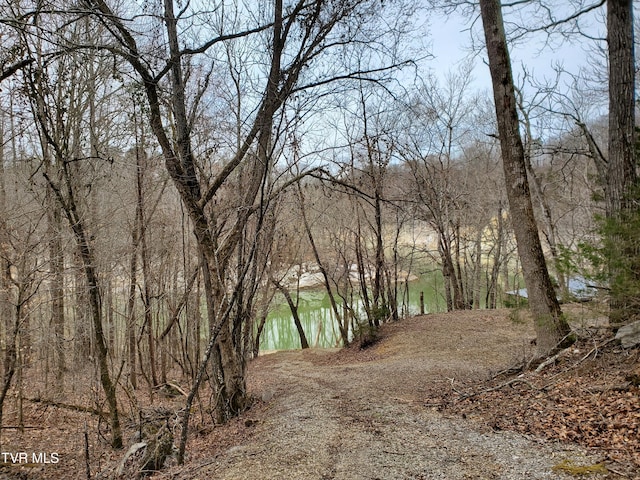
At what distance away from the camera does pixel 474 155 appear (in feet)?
58.1

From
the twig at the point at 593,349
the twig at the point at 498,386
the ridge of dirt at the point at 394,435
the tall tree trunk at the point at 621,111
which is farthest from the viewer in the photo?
the tall tree trunk at the point at 621,111

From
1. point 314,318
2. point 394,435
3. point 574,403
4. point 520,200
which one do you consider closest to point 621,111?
point 520,200

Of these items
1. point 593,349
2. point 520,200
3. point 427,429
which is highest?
point 520,200

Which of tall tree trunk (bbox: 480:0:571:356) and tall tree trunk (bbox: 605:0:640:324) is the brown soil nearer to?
tall tree trunk (bbox: 480:0:571:356)

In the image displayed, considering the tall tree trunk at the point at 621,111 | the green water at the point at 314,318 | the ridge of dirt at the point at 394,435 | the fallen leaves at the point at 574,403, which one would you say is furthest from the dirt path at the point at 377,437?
the green water at the point at 314,318

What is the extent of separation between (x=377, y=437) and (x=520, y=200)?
3.31 m

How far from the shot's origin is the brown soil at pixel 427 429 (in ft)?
9.87

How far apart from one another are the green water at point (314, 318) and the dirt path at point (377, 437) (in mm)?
10614

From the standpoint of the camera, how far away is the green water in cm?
1886

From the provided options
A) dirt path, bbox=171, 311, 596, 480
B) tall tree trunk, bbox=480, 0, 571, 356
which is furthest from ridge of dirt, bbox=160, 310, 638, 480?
tall tree trunk, bbox=480, 0, 571, 356

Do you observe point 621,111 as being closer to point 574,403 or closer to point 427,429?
point 574,403

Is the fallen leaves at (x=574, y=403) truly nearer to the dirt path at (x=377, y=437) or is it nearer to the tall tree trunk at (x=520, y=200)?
the dirt path at (x=377, y=437)

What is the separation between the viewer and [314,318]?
843 inches

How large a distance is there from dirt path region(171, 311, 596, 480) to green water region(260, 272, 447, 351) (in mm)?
10614
